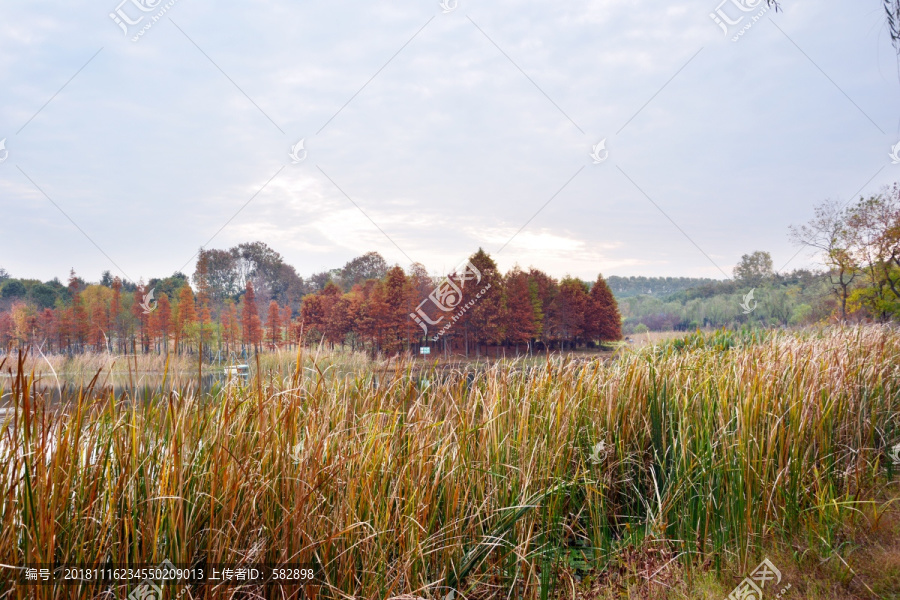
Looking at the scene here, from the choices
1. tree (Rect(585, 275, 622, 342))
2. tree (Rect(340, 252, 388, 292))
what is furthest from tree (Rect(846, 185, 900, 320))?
tree (Rect(340, 252, 388, 292))

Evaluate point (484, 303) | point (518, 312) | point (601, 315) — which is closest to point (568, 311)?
point (601, 315)

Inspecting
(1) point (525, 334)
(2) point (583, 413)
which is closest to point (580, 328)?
(1) point (525, 334)

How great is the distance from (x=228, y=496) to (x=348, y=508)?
1.67 feet

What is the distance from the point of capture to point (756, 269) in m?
30.1

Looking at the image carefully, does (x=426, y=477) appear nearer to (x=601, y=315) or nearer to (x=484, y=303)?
(x=484, y=303)

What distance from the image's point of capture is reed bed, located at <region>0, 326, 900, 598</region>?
74.1 inches

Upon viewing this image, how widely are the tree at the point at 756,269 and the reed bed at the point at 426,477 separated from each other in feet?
97.6

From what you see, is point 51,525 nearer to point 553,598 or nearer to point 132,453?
point 132,453

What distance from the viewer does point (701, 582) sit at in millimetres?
2582

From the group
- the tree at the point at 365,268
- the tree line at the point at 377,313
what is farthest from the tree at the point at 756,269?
the tree at the point at 365,268

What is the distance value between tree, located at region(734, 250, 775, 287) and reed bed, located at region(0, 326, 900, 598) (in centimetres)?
2975

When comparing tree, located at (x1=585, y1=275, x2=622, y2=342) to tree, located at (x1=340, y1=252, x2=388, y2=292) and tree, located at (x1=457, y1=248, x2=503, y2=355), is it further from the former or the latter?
tree, located at (x1=340, y1=252, x2=388, y2=292)

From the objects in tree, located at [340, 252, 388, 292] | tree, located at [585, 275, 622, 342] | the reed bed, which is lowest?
the reed bed

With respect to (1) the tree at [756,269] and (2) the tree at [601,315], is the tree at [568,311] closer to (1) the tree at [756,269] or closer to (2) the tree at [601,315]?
(2) the tree at [601,315]
